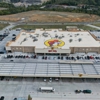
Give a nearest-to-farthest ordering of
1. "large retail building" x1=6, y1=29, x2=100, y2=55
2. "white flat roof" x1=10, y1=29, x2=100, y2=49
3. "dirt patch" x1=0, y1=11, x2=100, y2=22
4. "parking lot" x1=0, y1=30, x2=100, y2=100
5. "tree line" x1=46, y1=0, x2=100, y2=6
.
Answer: "parking lot" x1=0, y1=30, x2=100, y2=100
"large retail building" x1=6, y1=29, x2=100, y2=55
"white flat roof" x1=10, y1=29, x2=100, y2=49
"dirt patch" x1=0, y1=11, x2=100, y2=22
"tree line" x1=46, y1=0, x2=100, y2=6

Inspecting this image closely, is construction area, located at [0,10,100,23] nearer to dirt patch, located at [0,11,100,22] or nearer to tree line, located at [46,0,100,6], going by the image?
dirt patch, located at [0,11,100,22]

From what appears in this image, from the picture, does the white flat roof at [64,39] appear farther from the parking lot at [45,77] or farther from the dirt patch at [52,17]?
the dirt patch at [52,17]

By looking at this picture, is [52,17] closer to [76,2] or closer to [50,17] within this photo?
[50,17]

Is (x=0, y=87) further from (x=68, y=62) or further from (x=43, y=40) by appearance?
(x=43, y=40)

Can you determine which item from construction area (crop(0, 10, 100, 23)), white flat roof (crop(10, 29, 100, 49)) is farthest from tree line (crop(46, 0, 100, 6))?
white flat roof (crop(10, 29, 100, 49))

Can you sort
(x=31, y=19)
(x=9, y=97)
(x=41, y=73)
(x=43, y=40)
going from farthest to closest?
(x=31, y=19), (x=43, y=40), (x=41, y=73), (x=9, y=97)

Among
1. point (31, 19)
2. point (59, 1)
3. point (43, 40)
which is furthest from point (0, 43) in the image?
point (59, 1)
